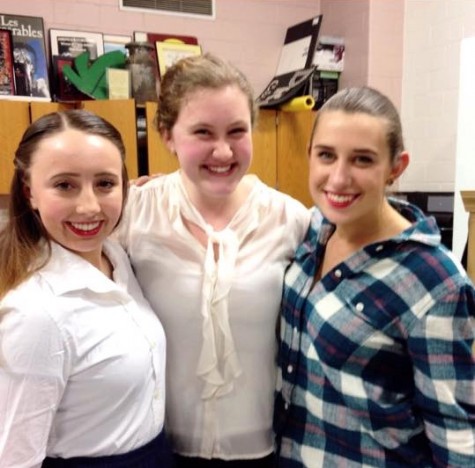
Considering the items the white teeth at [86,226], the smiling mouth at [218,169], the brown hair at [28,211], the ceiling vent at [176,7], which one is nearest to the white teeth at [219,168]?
the smiling mouth at [218,169]

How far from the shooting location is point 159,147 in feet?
10.7

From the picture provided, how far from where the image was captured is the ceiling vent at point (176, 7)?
367 cm

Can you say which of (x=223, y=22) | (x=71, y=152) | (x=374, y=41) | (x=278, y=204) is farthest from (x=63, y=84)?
(x=71, y=152)

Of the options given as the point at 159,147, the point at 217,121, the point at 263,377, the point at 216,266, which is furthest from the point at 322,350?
the point at 159,147

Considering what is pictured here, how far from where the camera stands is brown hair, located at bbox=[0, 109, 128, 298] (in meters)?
1.15

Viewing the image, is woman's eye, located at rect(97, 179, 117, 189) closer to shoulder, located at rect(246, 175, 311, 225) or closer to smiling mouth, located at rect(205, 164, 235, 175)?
smiling mouth, located at rect(205, 164, 235, 175)

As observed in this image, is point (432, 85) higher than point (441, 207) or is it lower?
higher

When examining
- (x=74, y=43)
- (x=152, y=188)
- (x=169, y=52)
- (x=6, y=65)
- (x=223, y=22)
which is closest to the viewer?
(x=152, y=188)

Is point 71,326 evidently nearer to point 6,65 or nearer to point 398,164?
point 398,164

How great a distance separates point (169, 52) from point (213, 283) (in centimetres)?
266

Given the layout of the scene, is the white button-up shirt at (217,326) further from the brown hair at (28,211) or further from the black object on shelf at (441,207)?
the black object on shelf at (441,207)

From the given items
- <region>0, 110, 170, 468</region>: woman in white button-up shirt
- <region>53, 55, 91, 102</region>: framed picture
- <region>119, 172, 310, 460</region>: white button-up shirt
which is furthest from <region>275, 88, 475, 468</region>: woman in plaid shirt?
<region>53, 55, 91, 102</region>: framed picture

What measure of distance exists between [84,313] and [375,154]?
0.73m

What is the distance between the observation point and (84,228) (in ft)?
3.92
